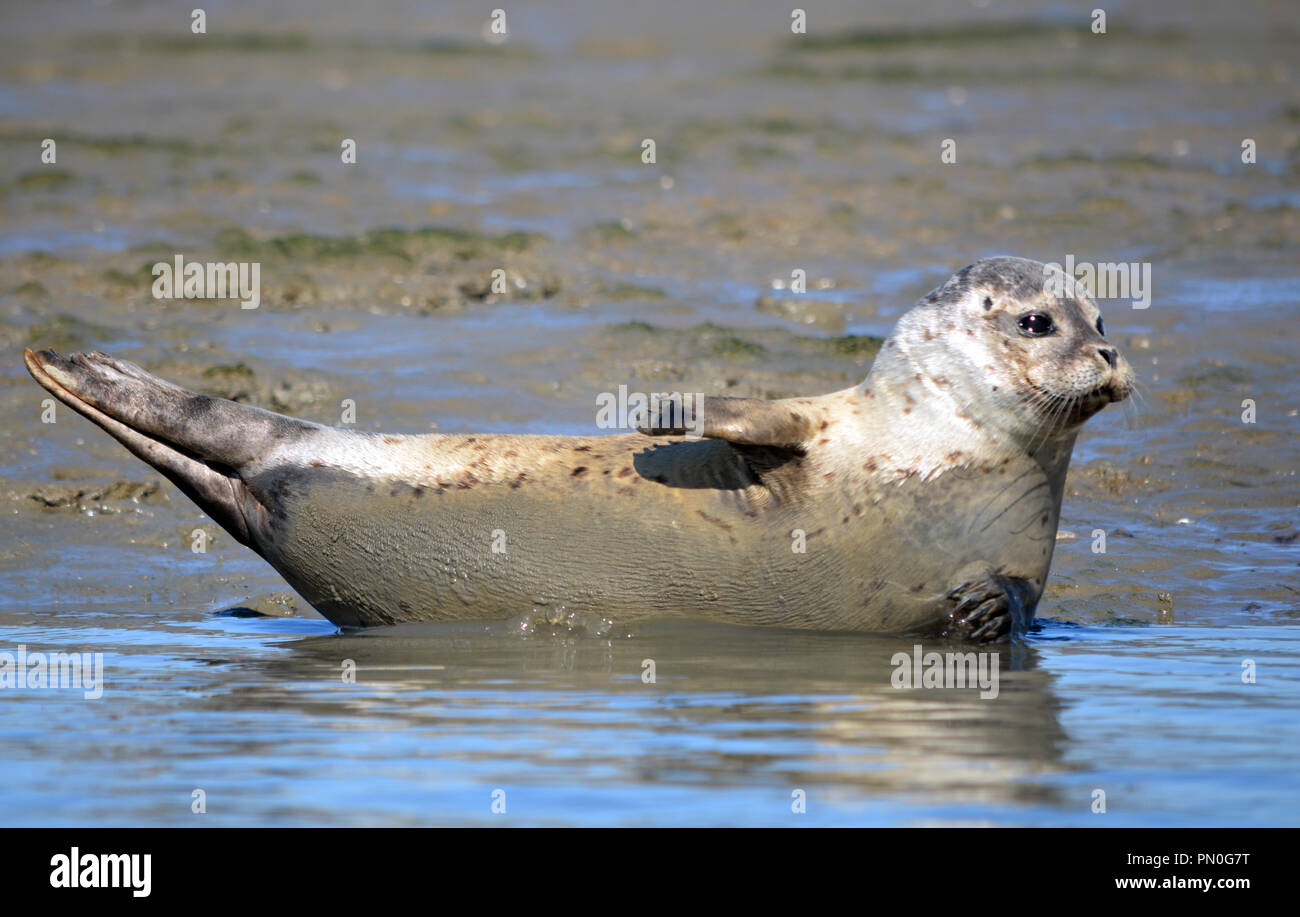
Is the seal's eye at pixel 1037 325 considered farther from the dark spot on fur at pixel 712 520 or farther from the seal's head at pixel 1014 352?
the dark spot on fur at pixel 712 520

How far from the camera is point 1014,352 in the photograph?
20.4 ft

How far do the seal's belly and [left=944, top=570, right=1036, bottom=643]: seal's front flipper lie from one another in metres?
0.05

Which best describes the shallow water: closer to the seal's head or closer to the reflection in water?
the reflection in water

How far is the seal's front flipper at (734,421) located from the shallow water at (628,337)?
64cm

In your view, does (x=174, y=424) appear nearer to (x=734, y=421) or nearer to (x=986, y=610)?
(x=734, y=421)

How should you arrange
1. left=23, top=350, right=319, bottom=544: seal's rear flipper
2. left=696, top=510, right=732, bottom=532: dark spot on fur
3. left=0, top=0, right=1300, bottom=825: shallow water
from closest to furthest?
left=0, top=0, right=1300, bottom=825: shallow water → left=696, top=510, right=732, bottom=532: dark spot on fur → left=23, top=350, right=319, bottom=544: seal's rear flipper

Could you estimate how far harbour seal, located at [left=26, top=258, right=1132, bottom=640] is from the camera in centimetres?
612

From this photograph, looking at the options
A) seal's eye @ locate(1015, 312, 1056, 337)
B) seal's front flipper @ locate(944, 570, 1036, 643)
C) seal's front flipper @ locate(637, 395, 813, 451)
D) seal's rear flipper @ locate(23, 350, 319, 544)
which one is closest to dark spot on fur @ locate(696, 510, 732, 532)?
seal's front flipper @ locate(637, 395, 813, 451)

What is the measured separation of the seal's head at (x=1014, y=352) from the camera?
611 cm

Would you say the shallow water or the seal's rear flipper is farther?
the seal's rear flipper

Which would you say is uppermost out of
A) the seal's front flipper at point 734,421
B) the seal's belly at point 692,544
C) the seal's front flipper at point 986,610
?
the seal's front flipper at point 734,421

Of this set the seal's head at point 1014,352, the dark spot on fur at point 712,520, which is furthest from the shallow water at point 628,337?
the seal's head at point 1014,352

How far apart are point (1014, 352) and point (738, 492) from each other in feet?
3.30

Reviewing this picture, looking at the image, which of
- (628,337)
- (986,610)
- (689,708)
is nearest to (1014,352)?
(986,610)
